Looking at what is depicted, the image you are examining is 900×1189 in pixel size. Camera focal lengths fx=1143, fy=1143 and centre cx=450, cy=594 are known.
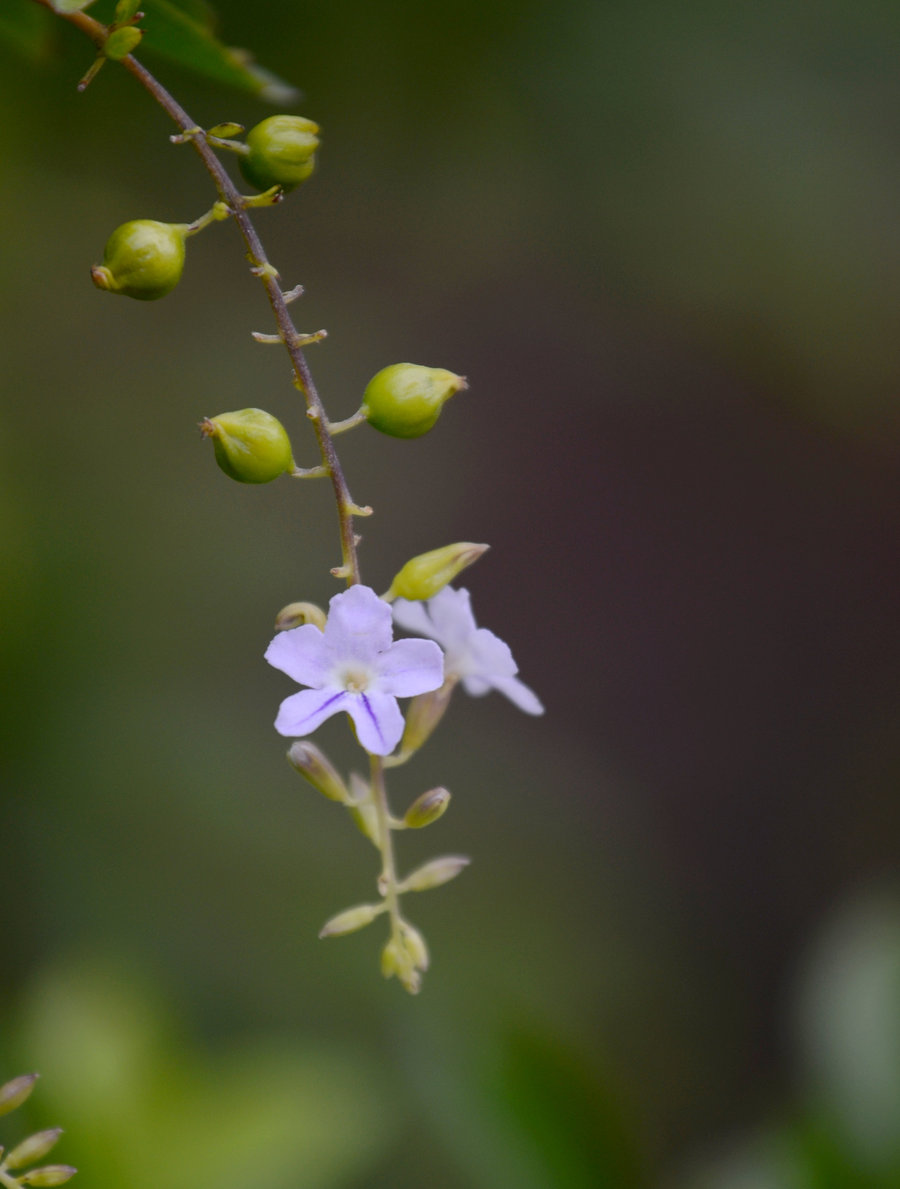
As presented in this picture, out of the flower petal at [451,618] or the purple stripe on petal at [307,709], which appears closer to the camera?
the purple stripe on petal at [307,709]

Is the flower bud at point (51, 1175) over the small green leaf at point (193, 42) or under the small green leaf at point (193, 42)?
under

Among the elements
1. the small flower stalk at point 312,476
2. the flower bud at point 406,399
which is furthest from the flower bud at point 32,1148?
the flower bud at point 406,399

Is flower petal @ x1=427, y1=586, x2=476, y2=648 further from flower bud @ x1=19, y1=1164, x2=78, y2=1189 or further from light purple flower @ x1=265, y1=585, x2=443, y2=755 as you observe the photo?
flower bud @ x1=19, y1=1164, x2=78, y2=1189

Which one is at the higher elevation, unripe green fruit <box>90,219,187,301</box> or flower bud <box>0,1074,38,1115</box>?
unripe green fruit <box>90,219,187,301</box>

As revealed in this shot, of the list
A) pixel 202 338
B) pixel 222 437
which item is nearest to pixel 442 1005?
pixel 222 437

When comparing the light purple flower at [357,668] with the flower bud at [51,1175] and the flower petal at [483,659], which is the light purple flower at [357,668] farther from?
the flower bud at [51,1175]

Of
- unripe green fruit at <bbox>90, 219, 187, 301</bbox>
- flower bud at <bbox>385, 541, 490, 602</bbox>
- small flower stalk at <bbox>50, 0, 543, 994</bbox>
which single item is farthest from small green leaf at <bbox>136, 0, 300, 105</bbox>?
flower bud at <bbox>385, 541, 490, 602</bbox>

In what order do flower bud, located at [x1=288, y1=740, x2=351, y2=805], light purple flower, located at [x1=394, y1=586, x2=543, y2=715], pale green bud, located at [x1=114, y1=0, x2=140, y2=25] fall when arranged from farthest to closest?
1. light purple flower, located at [x1=394, y1=586, x2=543, y2=715]
2. flower bud, located at [x1=288, y1=740, x2=351, y2=805]
3. pale green bud, located at [x1=114, y1=0, x2=140, y2=25]
